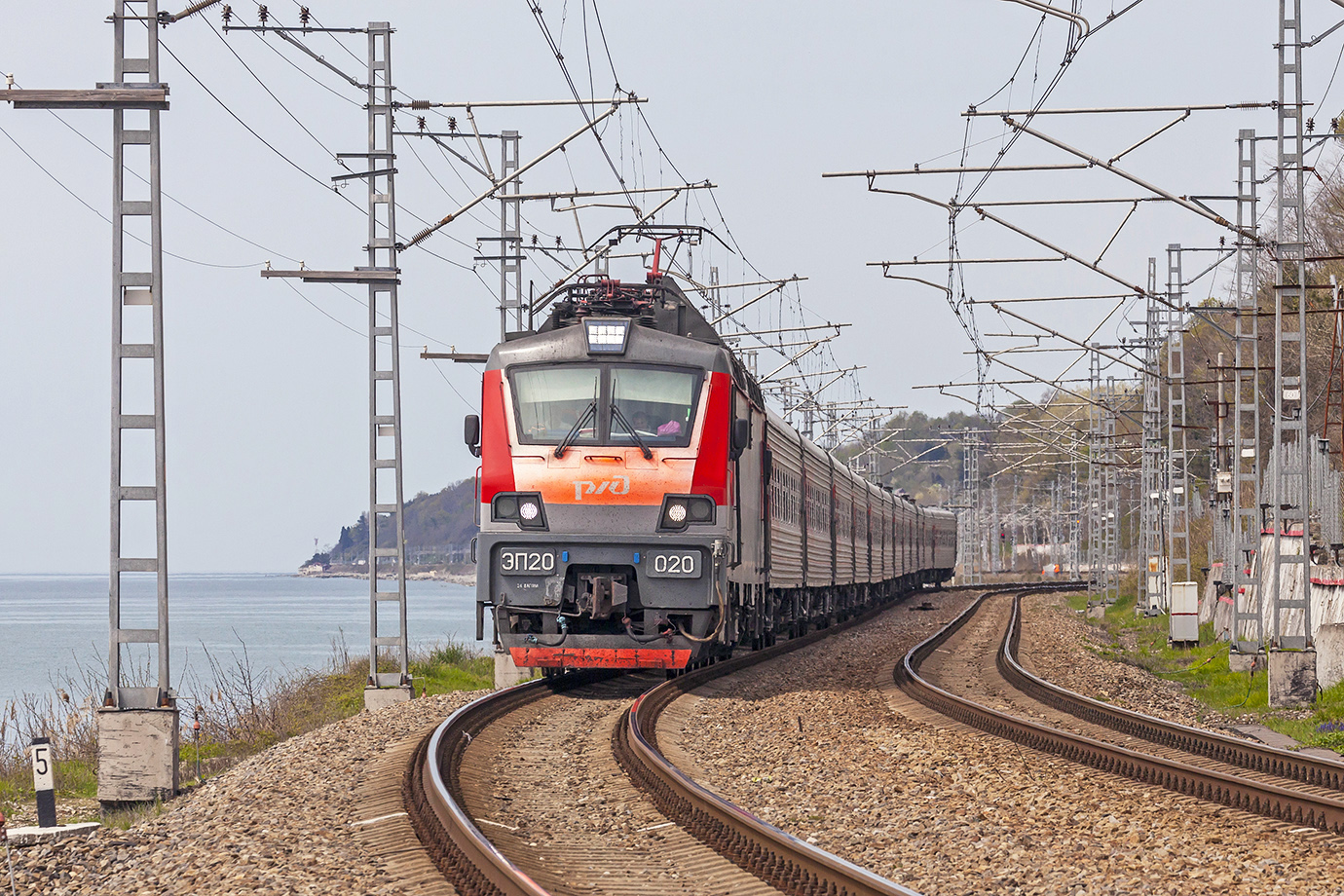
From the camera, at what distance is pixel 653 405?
14.9 m

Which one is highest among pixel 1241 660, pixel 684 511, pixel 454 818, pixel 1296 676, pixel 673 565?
pixel 684 511

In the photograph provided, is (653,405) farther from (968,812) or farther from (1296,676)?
(1296,676)

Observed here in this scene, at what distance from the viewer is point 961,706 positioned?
13.9 meters

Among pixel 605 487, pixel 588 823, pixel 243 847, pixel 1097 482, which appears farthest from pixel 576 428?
pixel 1097 482

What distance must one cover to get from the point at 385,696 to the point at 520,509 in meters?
4.56

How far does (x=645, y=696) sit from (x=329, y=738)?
9.81 ft

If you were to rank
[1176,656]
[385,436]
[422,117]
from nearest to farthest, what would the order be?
[385,436] → [422,117] → [1176,656]

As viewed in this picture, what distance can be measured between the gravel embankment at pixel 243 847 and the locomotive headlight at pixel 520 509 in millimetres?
3616

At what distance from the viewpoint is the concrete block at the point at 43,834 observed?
9469 mm

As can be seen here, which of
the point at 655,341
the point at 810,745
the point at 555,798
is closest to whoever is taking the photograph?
the point at 555,798

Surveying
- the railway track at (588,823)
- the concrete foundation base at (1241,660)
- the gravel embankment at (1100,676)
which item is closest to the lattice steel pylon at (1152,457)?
the gravel embankment at (1100,676)

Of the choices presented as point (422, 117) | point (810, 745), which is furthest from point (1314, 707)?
point (422, 117)

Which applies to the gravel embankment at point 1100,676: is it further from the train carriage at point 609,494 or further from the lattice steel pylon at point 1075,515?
the lattice steel pylon at point 1075,515

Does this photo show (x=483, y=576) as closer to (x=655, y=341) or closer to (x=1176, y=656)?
(x=655, y=341)
